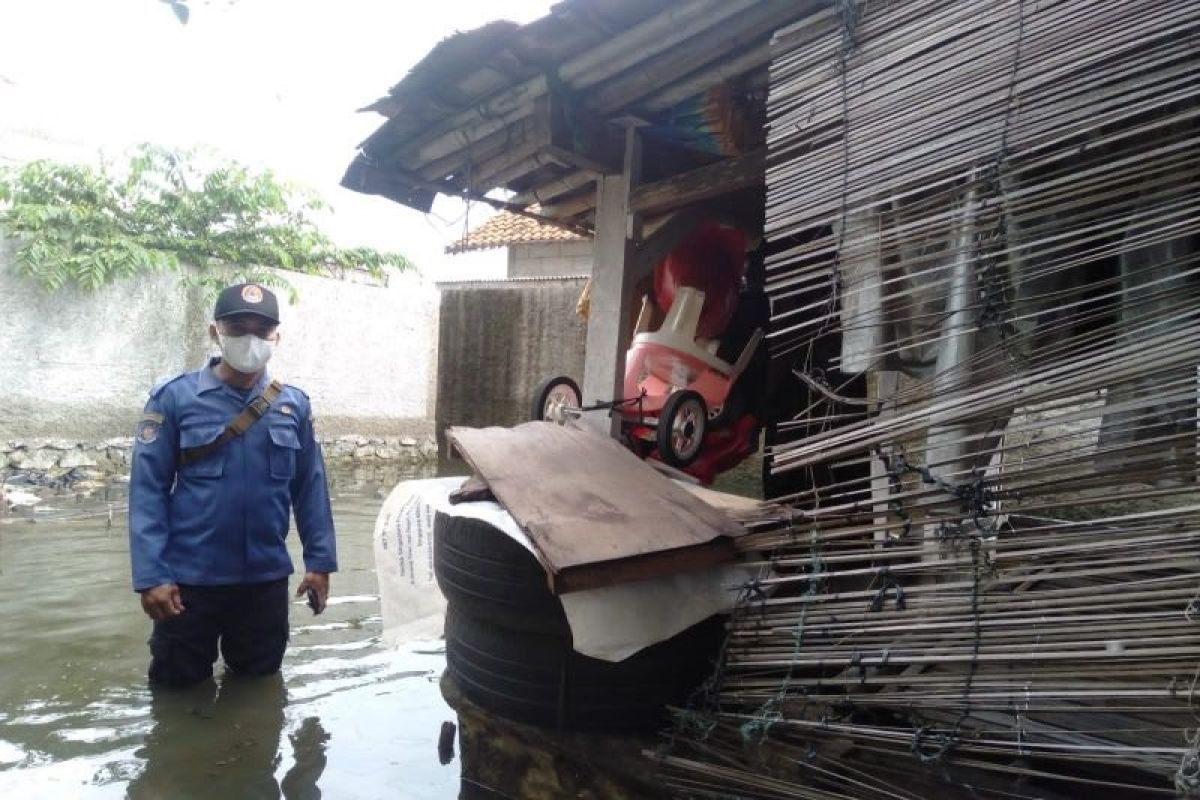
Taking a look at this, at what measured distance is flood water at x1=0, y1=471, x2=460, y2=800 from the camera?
3.44 m

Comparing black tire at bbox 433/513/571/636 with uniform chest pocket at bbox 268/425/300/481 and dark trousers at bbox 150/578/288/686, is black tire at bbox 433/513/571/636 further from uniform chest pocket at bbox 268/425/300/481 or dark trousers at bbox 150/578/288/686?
dark trousers at bbox 150/578/288/686

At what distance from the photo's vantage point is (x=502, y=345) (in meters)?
13.4

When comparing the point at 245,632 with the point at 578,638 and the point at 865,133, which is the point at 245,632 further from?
the point at 865,133

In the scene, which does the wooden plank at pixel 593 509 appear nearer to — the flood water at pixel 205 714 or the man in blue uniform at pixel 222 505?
the man in blue uniform at pixel 222 505

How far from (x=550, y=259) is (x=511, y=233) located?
0.88 meters

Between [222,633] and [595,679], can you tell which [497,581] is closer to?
[595,679]

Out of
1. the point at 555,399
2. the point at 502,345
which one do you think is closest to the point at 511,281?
the point at 502,345

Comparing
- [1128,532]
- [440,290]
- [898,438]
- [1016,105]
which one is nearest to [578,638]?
[898,438]

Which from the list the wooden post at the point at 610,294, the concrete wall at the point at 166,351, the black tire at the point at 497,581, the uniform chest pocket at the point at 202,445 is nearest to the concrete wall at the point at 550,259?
the concrete wall at the point at 166,351

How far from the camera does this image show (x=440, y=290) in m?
14.5

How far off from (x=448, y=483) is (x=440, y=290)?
11329mm

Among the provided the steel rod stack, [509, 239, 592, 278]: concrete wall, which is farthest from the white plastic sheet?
[509, 239, 592, 278]: concrete wall

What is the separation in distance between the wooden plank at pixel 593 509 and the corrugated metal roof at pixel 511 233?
1274 cm

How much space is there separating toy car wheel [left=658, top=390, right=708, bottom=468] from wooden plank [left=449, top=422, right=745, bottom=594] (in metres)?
0.43
